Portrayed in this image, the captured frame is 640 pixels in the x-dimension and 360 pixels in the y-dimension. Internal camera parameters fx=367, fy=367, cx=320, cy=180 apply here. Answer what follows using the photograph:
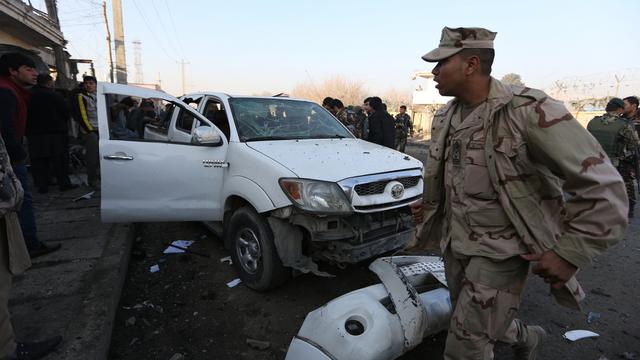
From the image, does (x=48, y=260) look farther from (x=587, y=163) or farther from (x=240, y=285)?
(x=587, y=163)

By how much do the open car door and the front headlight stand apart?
100 cm

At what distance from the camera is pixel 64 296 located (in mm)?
2883

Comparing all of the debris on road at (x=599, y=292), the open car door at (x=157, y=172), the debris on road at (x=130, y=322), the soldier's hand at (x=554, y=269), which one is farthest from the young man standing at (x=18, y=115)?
the debris on road at (x=599, y=292)

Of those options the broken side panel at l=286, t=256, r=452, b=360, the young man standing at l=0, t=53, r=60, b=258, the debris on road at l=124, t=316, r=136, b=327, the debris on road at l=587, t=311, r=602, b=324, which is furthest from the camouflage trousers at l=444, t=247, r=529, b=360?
the young man standing at l=0, t=53, r=60, b=258

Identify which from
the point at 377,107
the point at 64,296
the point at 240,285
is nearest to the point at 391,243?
the point at 240,285

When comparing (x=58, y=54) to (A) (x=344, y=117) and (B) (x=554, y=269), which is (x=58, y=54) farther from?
(B) (x=554, y=269)

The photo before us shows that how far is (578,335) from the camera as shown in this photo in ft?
9.27

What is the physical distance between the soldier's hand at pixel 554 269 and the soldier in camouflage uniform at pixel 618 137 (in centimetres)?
522

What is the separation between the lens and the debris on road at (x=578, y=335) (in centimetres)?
279

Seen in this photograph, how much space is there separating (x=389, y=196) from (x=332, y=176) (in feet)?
1.77

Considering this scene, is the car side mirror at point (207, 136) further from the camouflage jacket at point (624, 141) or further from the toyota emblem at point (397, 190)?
the camouflage jacket at point (624, 141)

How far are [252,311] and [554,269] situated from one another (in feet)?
7.90

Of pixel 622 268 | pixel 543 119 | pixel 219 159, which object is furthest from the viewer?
pixel 622 268

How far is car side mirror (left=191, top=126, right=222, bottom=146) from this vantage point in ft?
11.2
